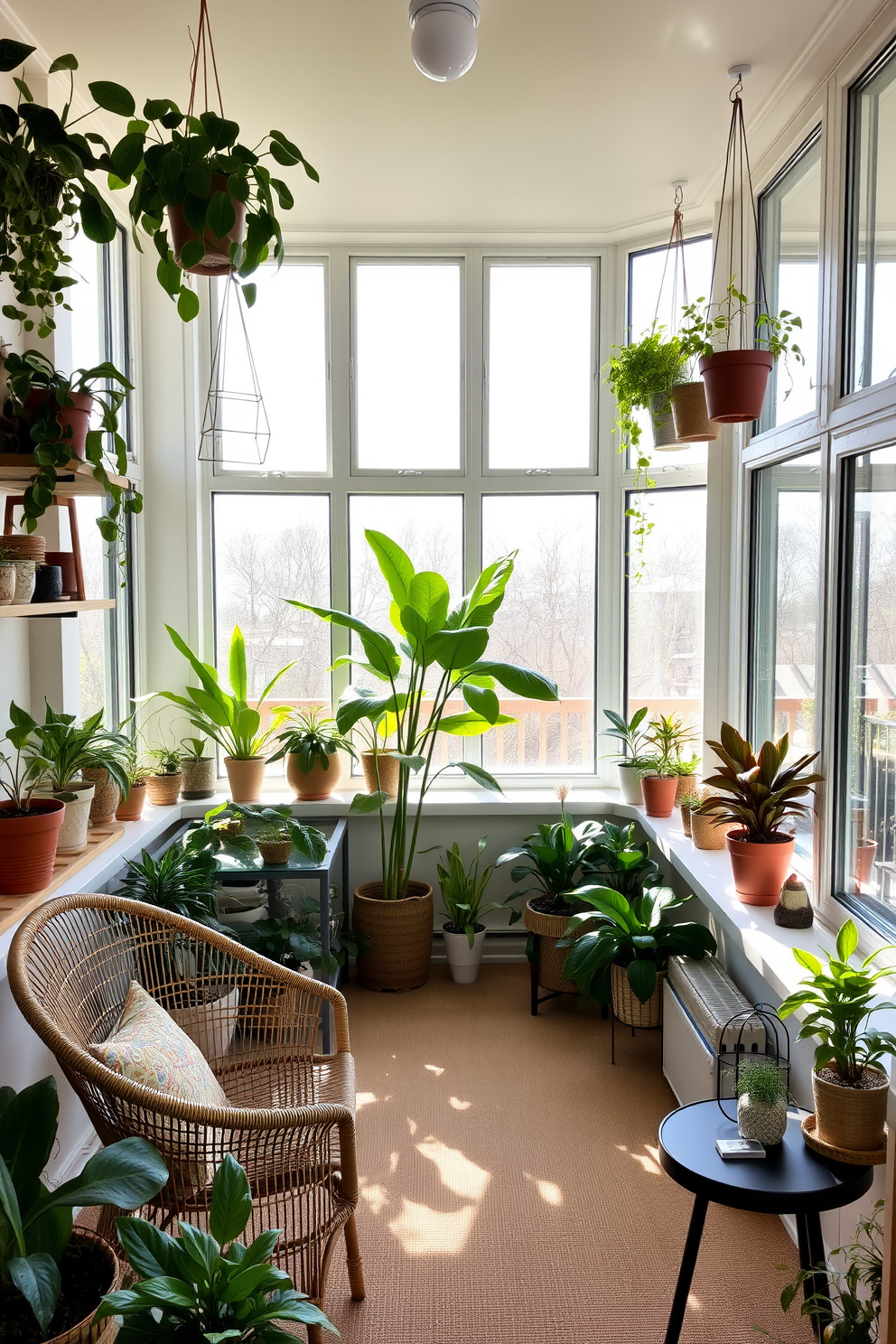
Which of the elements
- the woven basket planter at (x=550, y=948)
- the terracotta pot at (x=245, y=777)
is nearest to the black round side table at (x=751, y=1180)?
the woven basket planter at (x=550, y=948)

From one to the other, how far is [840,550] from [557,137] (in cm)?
178

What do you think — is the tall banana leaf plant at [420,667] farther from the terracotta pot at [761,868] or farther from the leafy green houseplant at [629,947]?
the terracotta pot at [761,868]

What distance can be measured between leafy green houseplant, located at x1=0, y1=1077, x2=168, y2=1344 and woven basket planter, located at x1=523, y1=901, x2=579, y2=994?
2283mm

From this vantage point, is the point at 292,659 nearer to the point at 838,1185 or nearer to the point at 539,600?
the point at 539,600

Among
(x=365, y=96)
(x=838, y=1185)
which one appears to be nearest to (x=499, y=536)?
(x=365, y=96)

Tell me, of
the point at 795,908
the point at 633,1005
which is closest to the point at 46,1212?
the point at 795,908

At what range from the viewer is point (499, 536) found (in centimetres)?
455

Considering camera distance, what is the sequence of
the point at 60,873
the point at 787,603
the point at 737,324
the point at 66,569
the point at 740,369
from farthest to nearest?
the point at 737,324, the point at 787,603, the point at 740,369, the point at 66,569, the point at 60,873

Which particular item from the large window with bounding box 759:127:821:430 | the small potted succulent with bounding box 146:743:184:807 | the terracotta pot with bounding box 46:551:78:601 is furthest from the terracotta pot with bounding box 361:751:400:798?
the large window with bounding box 759:127:821:430

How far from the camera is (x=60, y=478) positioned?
262cm

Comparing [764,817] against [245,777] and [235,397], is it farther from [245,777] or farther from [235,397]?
[235,397]

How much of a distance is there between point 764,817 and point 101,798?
2.12 metres

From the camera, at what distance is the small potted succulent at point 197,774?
4.13 metres

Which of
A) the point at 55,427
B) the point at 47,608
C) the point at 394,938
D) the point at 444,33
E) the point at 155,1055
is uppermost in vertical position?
the point at 444,33
